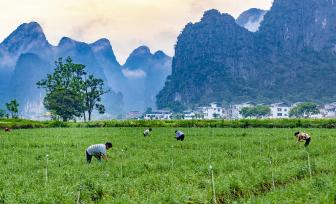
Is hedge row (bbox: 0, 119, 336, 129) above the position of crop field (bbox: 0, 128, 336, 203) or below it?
above

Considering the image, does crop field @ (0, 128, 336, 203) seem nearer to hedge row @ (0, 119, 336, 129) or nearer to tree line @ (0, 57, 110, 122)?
hedge row @ (0, 119, 336, 129)

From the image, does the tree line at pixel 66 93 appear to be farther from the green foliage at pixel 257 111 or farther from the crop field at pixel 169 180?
the crop field at pixel 169 180

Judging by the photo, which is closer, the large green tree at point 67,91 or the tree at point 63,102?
the tree at point 63,102

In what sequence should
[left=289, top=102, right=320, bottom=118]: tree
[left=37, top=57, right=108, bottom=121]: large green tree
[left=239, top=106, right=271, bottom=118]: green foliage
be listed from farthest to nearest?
[left=239, top=106, right=271, bottom=118]: green foliage
[left=289, top=102, right=320, bottom=118]: tree
[left=37, top=57, right=108, bottom=121]: large green tree

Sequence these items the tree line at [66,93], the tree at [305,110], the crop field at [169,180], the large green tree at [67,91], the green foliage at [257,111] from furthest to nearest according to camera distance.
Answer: the green foliage at [257,111]
the tree at [305,110]
the large green tree at [67,91]
the tree line at [66,93]
the crop field at [169,180]

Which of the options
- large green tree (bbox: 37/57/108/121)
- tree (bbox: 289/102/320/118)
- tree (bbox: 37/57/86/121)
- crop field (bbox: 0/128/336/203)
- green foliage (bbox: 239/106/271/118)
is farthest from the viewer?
green foliage (bbox: 239/106/271/118)

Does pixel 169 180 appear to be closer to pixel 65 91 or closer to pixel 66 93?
pixel 65 91

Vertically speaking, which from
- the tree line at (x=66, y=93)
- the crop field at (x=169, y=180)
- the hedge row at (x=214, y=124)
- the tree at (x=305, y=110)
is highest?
the tree line at (x=66, y=93)

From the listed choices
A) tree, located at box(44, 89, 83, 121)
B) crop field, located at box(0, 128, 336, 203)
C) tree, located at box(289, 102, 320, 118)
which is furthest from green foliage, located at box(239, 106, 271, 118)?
crop field, located at box(0, 128, 336, 203)

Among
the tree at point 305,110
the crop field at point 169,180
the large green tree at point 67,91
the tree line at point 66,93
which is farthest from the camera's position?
the tree at point 305,110

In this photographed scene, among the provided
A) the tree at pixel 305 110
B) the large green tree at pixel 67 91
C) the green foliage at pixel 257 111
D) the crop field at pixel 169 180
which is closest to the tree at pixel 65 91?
the large green tree at pixel 67 91

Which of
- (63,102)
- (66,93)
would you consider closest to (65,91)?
(66,93)

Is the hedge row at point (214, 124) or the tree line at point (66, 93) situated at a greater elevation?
the tree line at point (66, 93)

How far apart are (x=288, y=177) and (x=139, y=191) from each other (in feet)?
21.0
